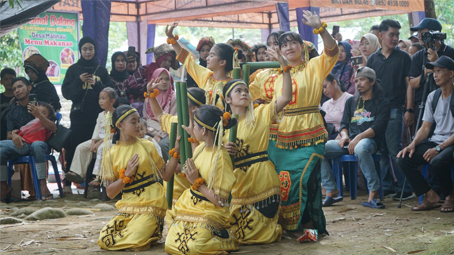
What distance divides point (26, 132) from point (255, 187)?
4464 mm

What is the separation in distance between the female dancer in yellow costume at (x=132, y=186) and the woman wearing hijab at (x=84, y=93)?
3486mm

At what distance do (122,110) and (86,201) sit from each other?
316 cm

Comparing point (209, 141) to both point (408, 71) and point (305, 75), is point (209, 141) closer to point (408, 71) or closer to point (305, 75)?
point (305, 75)

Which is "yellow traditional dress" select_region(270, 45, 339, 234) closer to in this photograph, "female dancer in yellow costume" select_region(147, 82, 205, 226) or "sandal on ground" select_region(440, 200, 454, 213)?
"female dancer in yellow costume" select_region(147, 82, 205, 226)

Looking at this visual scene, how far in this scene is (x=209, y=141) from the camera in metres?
3.65

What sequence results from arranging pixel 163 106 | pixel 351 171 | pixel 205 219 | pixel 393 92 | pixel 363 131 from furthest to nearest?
pixel 163 106 < pixel 351 171 < pixel 393 92 < pixel 363 131 < pixel 205 219

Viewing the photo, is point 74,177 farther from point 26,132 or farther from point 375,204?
point 375,204

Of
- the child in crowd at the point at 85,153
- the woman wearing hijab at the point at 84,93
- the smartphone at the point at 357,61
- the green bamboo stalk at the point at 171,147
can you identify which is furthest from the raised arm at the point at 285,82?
the woman wearing hijab at the point at 84,93

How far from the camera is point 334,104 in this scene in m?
6.86

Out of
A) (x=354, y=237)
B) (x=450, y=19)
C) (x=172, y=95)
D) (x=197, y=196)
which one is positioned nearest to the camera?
(x=197, y=196)

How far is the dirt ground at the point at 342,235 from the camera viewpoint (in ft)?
11.8

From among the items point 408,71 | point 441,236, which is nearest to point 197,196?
point 441,236

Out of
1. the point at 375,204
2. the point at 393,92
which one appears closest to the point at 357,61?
the point at 393,92

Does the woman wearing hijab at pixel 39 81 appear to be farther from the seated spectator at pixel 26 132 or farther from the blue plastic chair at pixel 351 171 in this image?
the blue plastic chair at pixel 351 171
